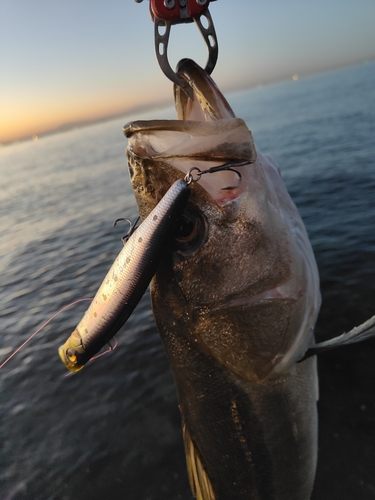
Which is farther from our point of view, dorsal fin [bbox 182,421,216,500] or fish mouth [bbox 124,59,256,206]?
dorsal fin [bbox 182,421,216,500]

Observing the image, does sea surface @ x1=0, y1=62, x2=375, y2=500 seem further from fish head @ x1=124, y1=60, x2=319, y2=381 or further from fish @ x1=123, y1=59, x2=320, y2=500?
fish head @ x1=124, y1=60, x2=319, y2=381

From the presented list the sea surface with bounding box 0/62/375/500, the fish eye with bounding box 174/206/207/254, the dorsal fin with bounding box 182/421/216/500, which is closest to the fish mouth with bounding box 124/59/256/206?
the fish eye with bounding box 174/206/207/254

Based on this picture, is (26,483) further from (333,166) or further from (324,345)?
(333,166)

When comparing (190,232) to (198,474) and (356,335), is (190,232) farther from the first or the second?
(198,474)

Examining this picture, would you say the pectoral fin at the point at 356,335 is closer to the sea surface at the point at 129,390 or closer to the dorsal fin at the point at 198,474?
the dorsal fin at the point at 198,474

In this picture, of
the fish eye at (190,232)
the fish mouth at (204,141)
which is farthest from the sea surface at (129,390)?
the fish mouth at (204,141)

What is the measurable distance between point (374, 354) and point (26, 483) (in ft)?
16.3

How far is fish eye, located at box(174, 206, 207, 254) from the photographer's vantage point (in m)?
1.99

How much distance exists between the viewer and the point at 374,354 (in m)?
4.88

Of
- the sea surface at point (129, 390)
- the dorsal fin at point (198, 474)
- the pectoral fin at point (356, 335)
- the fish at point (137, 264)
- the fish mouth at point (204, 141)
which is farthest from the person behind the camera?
the sea surface at point (129, 390)

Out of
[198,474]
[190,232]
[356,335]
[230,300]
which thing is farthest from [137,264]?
[198,474]

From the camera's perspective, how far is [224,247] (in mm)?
2055

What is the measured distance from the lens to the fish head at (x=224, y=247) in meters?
1.87

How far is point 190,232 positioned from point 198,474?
69.6 inches
